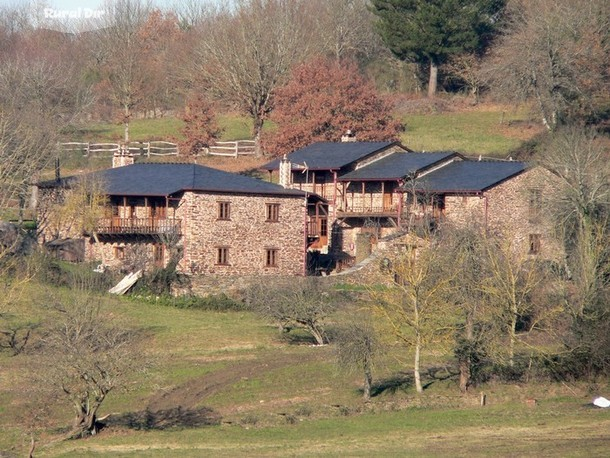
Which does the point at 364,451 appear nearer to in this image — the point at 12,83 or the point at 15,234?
the point at 15,234

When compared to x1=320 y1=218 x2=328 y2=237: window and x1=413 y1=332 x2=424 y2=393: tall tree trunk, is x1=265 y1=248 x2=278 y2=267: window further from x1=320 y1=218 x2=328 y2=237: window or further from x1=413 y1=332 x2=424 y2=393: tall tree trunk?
x1=413 y1=332 x2=424 y2=393: tall tree trunk

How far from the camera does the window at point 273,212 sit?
208ft

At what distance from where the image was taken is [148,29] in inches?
5074

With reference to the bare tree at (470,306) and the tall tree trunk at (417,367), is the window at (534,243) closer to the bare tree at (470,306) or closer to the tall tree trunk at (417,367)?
the bare tree at (470,306)

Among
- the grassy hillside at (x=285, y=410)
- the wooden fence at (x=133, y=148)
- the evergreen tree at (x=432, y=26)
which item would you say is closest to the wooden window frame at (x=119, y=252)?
the grassy hillside at (x=285, y=410)

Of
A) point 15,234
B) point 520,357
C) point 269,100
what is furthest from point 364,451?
point 269,100

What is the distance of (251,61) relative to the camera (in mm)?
90375

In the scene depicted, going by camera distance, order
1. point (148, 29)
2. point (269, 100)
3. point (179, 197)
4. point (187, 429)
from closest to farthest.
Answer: point (187, 429) < point (179, 197) < point (269, 100) < point (148, 29)

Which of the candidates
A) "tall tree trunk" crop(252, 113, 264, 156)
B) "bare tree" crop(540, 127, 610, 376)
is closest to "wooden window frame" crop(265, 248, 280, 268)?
"bare tree" crop(540, 127, 610, 376)

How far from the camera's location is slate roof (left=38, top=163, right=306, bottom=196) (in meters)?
61.6

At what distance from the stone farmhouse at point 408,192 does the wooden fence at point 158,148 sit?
15.9 metres

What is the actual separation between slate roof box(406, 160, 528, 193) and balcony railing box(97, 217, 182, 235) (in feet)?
39.5

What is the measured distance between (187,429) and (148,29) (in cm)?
9307

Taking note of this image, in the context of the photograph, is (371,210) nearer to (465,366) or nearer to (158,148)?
(465,366)
